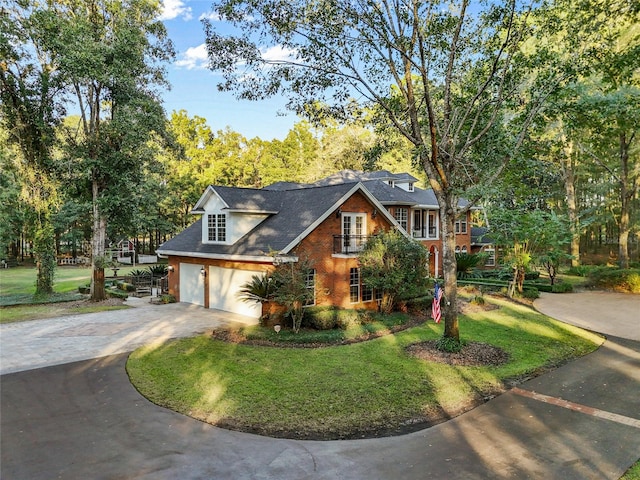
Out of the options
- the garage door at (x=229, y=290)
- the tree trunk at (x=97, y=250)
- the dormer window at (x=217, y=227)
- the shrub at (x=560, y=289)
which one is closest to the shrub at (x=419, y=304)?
the garage door at (x=229, y=290)

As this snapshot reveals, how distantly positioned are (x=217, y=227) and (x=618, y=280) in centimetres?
2280

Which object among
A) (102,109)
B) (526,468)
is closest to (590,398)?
(526,468)

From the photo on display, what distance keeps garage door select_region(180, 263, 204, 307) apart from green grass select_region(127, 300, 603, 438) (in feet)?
21.1

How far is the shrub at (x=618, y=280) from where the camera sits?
2292cm

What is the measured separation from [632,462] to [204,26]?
13505 millimetres

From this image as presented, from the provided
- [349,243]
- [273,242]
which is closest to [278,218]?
[273,242]

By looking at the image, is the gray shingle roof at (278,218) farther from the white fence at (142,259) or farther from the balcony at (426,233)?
the white fence at (142,259)

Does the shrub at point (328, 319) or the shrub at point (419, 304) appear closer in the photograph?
the shrub at point (328, 319)

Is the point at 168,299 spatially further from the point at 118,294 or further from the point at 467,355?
the point at 467,355

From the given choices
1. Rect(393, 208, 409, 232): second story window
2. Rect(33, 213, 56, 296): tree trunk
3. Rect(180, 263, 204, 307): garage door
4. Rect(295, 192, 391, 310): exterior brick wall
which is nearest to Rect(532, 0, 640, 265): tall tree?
Rect(295, 192, 391, 310): exterior brick wall

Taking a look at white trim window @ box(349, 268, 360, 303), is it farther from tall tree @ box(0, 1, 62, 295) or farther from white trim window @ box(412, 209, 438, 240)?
tall tree @ box(0, 1, 62, 295)

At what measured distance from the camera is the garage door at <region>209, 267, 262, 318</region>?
16531mm

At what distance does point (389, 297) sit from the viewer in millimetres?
16953

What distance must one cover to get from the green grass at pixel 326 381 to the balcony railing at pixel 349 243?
16.8 ft
